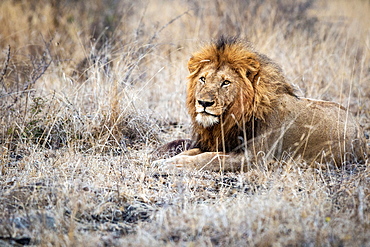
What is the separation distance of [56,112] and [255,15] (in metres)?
5.77

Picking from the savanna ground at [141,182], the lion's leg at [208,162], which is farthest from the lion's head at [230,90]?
the savanna ground at [141,182]

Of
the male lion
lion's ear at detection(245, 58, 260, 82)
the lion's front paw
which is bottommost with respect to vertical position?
the lion's front paw

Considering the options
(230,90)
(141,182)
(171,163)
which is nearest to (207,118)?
(230,90)

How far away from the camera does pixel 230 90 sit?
14.9 feet

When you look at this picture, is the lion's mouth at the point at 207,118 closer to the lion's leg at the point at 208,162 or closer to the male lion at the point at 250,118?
the male lion at the point at 250,118

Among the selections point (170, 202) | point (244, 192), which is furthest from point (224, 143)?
point (170, 202)

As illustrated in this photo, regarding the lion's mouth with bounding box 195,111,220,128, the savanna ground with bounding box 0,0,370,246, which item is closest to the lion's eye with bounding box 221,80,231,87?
the lion's mouth with bounding box 195,111,220,128

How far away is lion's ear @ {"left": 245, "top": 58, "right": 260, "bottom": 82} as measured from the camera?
14.9ft

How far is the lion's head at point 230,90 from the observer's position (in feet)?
14.8

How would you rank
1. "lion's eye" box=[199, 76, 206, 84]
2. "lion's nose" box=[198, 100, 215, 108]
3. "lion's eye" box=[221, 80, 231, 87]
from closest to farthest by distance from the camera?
1. "lion's nose" box=[198, 100, 215, 108]
2. "lion's eye" box=[221, 80, 231, 87]
3. "lion's eye" box=[199, 76, 206, 84]

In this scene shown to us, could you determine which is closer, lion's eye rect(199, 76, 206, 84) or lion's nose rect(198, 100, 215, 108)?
lion's nose rect(198, 100, 215, 108)

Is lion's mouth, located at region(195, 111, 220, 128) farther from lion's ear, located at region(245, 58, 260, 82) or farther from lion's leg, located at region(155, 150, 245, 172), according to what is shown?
lion's ear, located at region(245, 58, 260, 82)

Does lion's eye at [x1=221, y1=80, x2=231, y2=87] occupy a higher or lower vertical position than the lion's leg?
higher

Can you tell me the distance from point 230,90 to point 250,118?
35 cm
